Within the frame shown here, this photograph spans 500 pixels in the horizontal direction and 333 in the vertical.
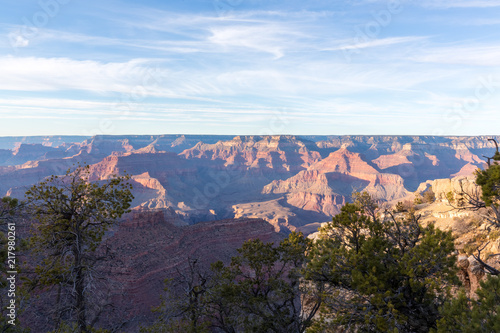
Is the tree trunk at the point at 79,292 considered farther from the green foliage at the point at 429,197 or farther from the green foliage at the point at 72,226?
the green foliage at the point at 429,197

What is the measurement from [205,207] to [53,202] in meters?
169

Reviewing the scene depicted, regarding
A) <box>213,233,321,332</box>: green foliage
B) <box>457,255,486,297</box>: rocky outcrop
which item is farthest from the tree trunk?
<box>457,255,486,297</box>: rocky outcrop

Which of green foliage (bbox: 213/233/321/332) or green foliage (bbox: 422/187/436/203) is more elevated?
green foliage (bbox: 422/187/436/203)

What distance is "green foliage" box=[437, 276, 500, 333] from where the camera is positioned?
7484mm

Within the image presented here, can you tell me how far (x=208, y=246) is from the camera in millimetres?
61562

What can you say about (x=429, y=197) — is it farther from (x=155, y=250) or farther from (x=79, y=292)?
(x=155, y=250)

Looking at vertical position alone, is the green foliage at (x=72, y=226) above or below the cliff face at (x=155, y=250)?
above

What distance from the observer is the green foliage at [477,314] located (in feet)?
24.6

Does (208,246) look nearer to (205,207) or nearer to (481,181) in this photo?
(481,181)

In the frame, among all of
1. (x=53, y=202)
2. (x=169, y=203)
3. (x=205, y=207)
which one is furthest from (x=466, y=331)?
(x=205, y=207)

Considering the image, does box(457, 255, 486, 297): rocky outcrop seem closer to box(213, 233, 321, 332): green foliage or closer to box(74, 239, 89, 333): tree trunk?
box(213, 233, 321, 332): green foliage

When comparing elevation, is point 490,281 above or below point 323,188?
above

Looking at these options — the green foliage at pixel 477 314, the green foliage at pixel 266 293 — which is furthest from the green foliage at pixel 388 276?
the green foliage at pixel 266 293

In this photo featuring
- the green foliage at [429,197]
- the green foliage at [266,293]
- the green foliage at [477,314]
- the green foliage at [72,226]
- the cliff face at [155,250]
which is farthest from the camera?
the cliff face at [155,250]
